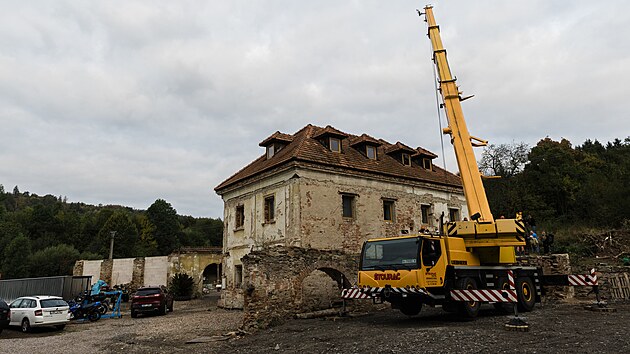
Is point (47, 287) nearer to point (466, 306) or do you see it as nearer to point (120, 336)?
point (120, 336)

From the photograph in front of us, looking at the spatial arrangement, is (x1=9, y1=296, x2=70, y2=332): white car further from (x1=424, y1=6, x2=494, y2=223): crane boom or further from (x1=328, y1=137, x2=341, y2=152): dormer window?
(x1=424, y1=6, x2=494, y2=223): crane boom

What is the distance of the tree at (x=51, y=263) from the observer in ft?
168

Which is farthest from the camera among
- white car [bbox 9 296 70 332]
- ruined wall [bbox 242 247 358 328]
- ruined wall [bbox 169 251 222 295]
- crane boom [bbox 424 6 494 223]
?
ruined wall [bbox 169 251 222 295]

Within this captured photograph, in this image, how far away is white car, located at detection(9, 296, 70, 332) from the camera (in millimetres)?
15891

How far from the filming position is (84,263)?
33.9m

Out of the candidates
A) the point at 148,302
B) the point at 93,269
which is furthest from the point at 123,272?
the point at 148,302

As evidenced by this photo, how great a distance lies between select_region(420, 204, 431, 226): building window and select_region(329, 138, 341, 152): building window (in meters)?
6.30

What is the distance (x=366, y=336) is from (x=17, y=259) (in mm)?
60895

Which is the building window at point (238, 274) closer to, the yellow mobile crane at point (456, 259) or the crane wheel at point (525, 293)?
the yellow mobile crane at point (456, 259)

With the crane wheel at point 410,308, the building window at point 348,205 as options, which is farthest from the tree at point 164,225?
the crane wheel at point 410,308

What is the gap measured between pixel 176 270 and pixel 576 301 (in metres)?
26.0

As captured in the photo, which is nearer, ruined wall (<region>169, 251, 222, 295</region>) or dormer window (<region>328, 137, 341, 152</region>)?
dormer window (<region>328, 137, 341, 152</region>)

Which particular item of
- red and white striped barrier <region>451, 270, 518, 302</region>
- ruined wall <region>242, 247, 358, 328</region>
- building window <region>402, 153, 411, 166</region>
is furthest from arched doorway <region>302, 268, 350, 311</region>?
building window <region>402, 153, 411, 166</region>

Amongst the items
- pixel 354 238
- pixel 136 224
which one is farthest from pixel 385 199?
pixel 136 224
